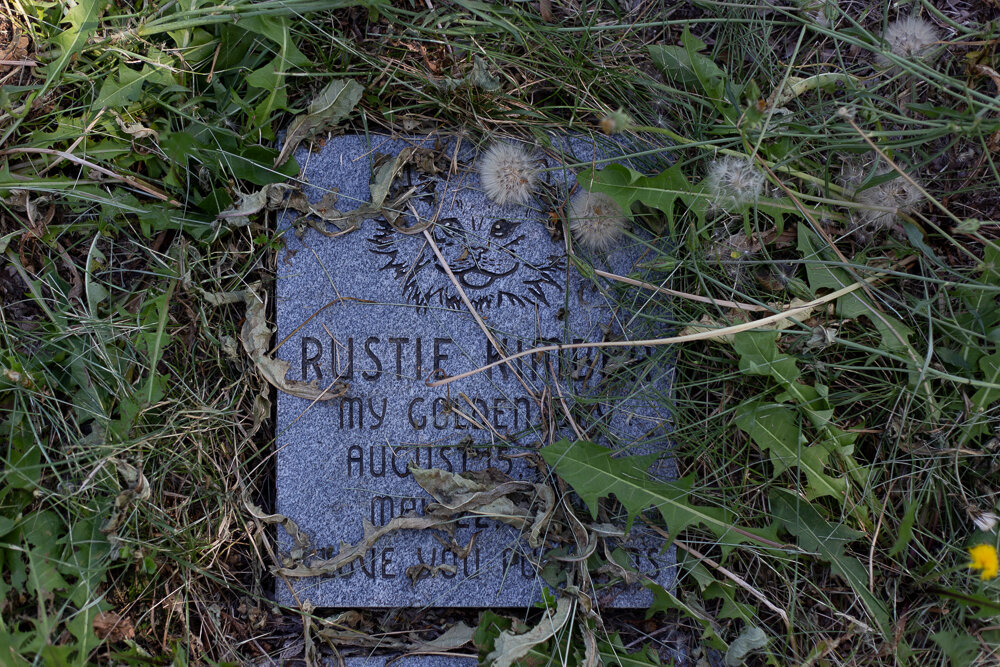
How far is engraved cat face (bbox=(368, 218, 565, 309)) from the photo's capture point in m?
2.32

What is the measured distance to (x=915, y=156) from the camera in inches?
97.2

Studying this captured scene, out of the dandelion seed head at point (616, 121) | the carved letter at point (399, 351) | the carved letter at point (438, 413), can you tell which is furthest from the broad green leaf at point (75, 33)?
the dandelion seed head at point (616, 121)

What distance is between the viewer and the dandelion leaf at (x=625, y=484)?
2131 millimetres

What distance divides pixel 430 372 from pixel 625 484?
77cm

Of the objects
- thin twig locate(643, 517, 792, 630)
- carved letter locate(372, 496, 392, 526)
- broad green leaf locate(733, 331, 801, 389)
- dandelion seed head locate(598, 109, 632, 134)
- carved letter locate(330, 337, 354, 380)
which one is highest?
dandelion seed head locate(598, 109, 632, 134)

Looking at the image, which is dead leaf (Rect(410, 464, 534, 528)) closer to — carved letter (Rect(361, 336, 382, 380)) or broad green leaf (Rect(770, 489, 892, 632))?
carved letter (Rect(361, 336, 382, 380))

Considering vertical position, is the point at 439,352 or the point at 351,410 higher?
the point at 439,352

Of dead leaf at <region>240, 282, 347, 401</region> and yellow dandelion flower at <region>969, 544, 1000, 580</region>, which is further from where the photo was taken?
dead leaf at <region>240, 282, 347, 401</region>

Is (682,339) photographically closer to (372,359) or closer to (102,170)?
(372,359)

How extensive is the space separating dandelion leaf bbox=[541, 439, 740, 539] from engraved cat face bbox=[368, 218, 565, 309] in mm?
552

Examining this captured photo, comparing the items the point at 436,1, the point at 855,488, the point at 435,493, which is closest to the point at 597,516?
the point at 435,493

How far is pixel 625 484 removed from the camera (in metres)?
2.15

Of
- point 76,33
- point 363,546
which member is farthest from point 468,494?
point 76,33

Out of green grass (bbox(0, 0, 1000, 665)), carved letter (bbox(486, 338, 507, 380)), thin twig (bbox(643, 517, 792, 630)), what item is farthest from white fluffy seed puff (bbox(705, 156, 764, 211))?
thin twig (bbox(643, 517, 792, 630))
